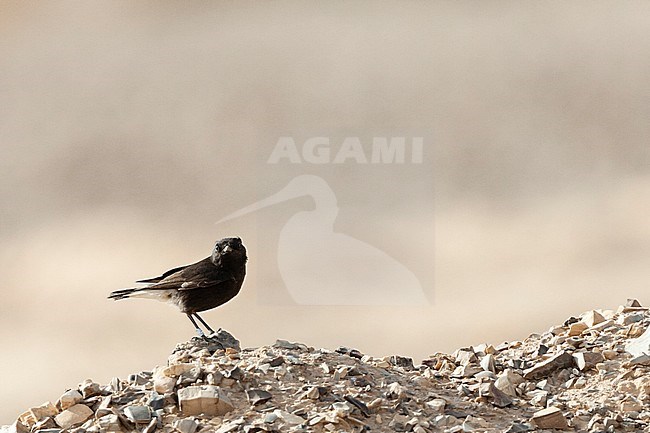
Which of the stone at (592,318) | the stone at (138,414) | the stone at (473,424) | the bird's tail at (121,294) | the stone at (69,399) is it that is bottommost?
the stone at (473,424)

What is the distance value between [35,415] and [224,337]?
3.86 ft

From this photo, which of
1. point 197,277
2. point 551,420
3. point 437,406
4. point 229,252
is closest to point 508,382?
point 551,420

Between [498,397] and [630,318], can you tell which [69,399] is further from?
[630,318]

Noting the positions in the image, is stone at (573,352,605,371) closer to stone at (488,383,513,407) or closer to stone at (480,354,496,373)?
stone at (480,354,496,373)

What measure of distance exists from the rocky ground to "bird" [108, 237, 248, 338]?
24 cm

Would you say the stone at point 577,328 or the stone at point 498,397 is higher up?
the stone at point 577,328

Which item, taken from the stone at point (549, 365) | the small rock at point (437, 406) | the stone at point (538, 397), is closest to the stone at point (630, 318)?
the stone at point (549, 365)

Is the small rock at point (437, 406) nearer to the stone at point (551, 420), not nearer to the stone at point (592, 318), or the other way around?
the stone at point (551, 420)

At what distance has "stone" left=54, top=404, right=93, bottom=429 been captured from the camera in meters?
4.47

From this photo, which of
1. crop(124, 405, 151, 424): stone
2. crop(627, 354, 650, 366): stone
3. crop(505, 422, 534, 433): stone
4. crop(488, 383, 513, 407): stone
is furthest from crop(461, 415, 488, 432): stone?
crop(124, 405, 151, 424): stone

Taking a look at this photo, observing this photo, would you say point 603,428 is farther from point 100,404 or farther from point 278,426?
point 100,404

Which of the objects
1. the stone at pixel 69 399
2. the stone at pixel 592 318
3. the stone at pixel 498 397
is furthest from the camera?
the stone at pixel 592 318

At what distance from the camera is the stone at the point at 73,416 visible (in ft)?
14.7

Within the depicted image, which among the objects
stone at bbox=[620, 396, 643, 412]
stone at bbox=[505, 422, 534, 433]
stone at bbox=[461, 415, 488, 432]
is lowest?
stone at bbox=[620, 396, 643, 412]
